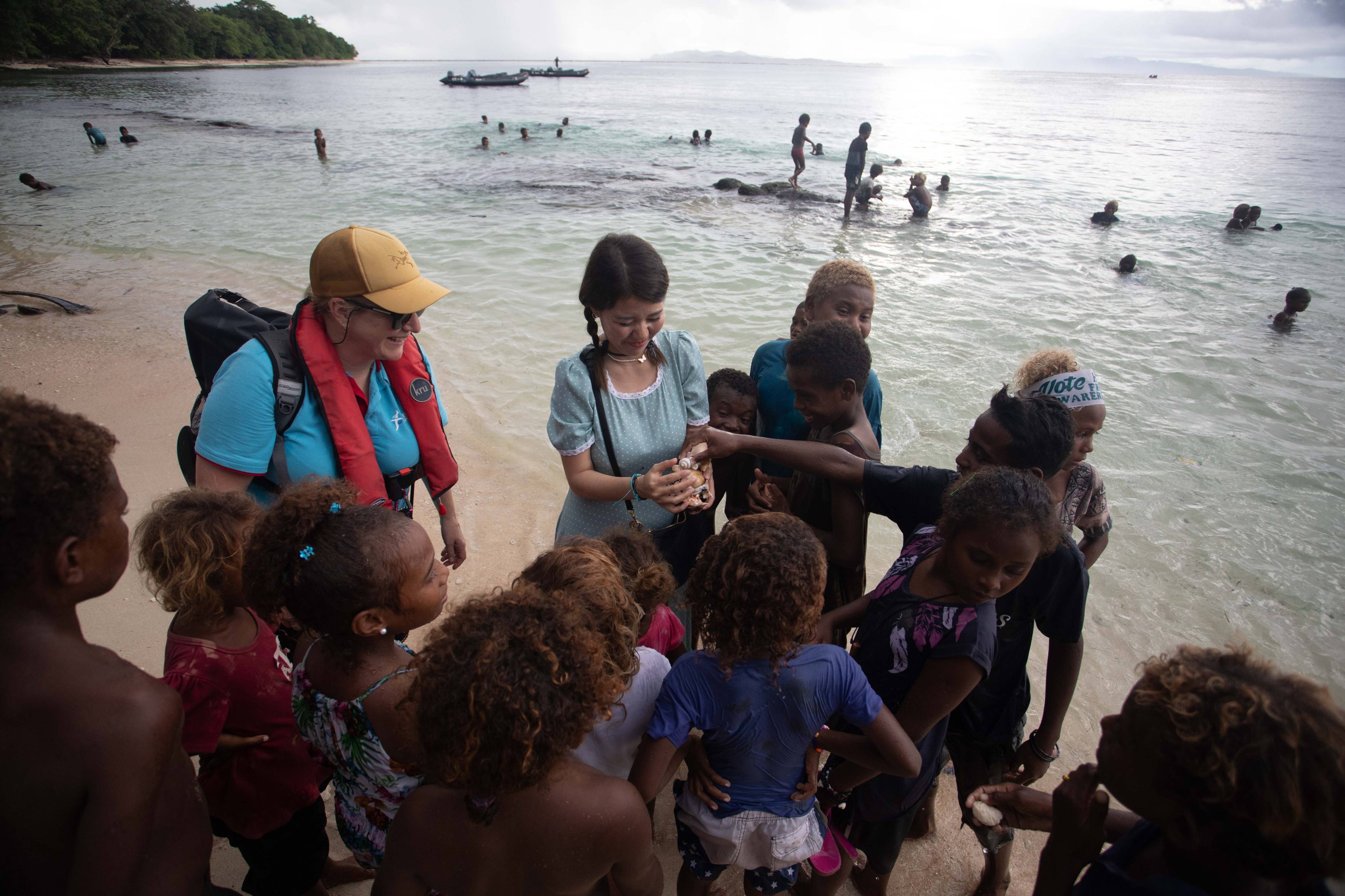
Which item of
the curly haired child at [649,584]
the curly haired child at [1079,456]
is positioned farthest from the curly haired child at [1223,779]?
the curly haired child at [1079,456]

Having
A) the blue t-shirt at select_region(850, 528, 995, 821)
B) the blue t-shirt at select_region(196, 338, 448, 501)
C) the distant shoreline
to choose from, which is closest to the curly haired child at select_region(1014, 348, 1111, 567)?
the blue t-shirt at select_region(850, 528, 995, 821)

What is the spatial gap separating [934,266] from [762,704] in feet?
37.5

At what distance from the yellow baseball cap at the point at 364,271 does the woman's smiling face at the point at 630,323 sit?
0.58 meters

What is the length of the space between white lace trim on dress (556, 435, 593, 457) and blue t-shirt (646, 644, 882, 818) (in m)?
0.96

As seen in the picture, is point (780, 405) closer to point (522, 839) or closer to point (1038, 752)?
point (1038, 752)

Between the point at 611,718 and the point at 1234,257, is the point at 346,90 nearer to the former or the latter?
the point at 1234,257

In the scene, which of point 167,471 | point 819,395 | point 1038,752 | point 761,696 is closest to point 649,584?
point 761,696

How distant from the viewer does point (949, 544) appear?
1863 mm

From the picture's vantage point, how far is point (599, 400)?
2.42 m

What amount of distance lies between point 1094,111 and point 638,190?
49324mm

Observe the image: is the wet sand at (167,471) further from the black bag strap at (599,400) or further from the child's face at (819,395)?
the child's face at (819,395)

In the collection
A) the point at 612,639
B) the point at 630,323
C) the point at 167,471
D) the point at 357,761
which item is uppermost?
the point at 630,323

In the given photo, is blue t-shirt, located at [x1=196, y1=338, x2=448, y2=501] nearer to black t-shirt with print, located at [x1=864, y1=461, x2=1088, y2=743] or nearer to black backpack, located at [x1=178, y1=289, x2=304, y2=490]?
black backpack, located at [x1=178, y1=289, x2=304, y2=490]

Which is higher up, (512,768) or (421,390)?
(421,390)
